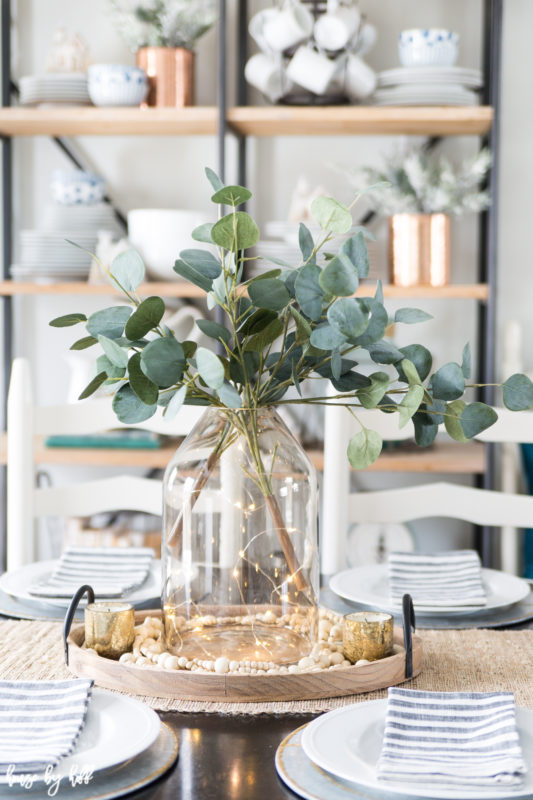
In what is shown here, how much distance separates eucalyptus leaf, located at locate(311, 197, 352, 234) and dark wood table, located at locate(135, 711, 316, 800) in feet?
1.39

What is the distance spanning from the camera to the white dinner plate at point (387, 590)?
43.7 inches

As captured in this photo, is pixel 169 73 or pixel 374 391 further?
pixel 169 73

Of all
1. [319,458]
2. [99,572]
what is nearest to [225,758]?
[99,572]

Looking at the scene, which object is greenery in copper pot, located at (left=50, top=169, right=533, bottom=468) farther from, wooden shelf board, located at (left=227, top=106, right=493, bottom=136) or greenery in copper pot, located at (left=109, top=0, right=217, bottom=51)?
greenery in copper pot, located at (left=109, top=0, right=217, bottom=51)

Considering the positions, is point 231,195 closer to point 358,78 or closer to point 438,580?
point 438,580

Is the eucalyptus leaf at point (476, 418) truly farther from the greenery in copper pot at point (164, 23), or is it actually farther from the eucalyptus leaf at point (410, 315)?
the greenery in copper pot at point (164, 23)

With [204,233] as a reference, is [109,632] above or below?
below

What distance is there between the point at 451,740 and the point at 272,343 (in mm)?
378

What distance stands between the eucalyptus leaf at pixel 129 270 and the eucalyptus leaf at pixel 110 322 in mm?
24

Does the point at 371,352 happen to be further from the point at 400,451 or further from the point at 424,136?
the point at 424,136

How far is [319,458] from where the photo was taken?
88.1 inches

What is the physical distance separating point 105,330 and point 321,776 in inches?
16.8

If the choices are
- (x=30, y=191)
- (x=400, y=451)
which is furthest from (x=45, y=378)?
(x=400, y=451)

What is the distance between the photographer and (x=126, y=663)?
0.87 metres
